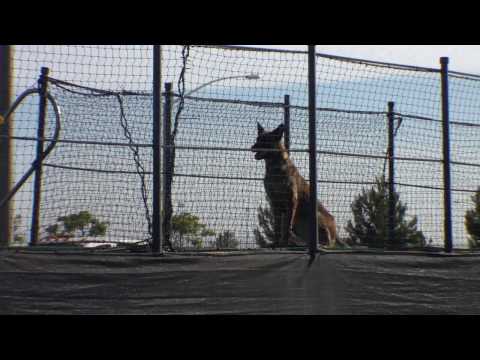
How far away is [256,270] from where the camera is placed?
5.93 metres

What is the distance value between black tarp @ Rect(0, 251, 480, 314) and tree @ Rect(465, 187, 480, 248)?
3.46ft

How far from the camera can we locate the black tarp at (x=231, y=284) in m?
5.59

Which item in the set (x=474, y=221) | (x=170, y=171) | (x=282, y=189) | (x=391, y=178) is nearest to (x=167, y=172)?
(x=170, y=171)

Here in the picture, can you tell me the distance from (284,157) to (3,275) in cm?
294

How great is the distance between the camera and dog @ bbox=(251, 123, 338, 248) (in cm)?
651

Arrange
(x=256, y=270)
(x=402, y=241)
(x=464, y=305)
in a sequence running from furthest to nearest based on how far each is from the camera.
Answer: (x=402, y=241)
(x=464, y=305)
(x=256, y=270)

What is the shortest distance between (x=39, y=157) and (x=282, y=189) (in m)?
2.44

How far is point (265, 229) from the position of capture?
261 inches

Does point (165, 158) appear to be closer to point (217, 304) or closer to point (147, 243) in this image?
point (147, 243)

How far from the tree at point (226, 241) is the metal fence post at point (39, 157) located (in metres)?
1.62

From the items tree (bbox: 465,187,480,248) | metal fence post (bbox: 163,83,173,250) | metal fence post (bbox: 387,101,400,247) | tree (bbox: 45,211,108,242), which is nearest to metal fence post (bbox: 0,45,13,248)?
tree (bbox: 45,211,108,242)

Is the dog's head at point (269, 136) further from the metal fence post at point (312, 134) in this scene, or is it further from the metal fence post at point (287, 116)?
the metal fence post at point (312, 134)
